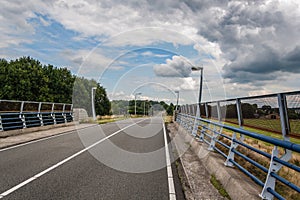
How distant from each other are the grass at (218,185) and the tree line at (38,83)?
141 ft

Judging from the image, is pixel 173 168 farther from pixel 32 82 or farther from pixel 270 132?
pixel 32 82

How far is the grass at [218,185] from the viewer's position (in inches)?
207

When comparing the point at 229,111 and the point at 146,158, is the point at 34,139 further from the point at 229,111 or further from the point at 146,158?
the point at 229,111

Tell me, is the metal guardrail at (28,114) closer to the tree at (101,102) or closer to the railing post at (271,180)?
the railing post at (271,180)

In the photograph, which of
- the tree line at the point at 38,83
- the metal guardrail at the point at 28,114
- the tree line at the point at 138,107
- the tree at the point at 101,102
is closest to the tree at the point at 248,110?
the metal guardrail at the point at 28,114

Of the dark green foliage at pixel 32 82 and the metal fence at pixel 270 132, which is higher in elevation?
the dark green foliage at pixel 32 82

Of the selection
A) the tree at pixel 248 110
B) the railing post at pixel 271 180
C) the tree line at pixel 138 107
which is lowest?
the railing post at pixel 271 180

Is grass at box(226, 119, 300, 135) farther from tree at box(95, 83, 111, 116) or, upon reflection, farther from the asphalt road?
tree at box(95, 83, 111, 116)

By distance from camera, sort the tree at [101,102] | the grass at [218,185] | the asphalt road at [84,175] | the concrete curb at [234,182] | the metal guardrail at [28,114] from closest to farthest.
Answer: the concrete curb at [234,182] → the grass at [218,185] → the asphalt road at [84,175] → the metal guardrail at [28,114] → the tree at [101,102]

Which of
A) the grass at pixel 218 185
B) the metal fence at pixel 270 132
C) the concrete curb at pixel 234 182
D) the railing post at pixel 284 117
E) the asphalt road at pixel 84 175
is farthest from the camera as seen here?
the asphalt road at pixel 84 175

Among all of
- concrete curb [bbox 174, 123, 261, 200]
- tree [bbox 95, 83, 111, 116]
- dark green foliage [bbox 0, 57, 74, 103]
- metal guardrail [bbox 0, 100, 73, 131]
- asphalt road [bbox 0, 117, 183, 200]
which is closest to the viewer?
concrete curb [bbox 174, 123, 261, 200]

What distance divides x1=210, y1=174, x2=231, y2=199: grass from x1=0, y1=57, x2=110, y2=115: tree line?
141 ft

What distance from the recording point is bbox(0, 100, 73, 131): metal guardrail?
1581 cm

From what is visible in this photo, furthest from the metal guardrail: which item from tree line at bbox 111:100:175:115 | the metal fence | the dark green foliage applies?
tree line at bbox 111:100:175:115
